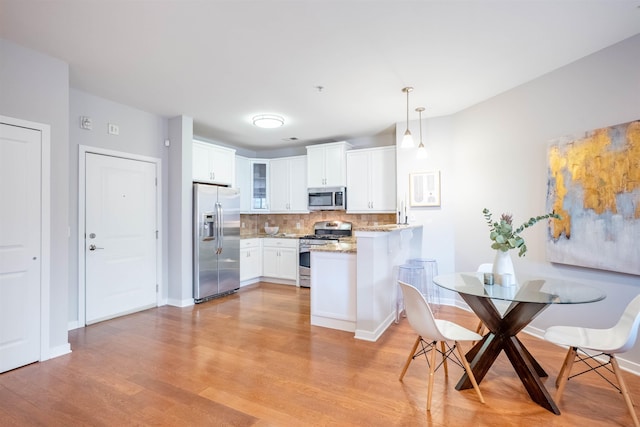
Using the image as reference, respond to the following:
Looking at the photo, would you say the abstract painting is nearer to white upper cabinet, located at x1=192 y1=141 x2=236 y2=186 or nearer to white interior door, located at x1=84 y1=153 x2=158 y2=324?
white upper cabinet, located at x1=192 y1=141 x2=236 y2=186

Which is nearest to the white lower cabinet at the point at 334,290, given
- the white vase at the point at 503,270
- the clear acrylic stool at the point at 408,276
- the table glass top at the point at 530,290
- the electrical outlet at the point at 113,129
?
the clear acrylic stool at the point at 408,276

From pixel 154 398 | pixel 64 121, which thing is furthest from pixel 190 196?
pixel 154 398

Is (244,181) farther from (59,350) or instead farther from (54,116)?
(59,350)

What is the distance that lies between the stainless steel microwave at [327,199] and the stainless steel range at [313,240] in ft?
1.53

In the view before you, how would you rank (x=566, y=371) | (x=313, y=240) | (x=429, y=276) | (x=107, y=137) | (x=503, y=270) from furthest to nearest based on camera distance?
(x=313, y=240)
(x=429, y=276)
(x=107, y=137)
(x=503, y=270)
(x=566, y=371)

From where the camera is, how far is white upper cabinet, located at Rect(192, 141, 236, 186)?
15.6 ft

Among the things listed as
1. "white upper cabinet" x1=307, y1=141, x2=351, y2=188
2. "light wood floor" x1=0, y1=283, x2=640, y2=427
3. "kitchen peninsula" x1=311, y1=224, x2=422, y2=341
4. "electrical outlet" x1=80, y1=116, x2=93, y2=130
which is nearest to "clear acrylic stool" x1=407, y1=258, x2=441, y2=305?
"kitchen peninsula" x1=311, y1=224, x2=422, y2=341

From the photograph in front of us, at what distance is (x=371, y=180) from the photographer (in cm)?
526

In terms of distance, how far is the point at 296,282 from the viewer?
18.4 feet

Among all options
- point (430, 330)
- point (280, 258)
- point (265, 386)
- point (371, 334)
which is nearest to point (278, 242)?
point (280, 258)

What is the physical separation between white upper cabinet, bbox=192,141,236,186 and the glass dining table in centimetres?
382

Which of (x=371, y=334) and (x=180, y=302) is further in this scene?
(x=180, y=302)

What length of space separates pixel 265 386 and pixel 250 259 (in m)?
3.48

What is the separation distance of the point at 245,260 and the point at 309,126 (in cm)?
259
